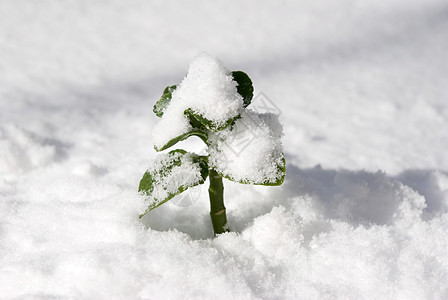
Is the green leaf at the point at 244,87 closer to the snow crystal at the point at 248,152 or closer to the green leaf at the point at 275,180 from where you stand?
the snow crystal at the point at 248,152

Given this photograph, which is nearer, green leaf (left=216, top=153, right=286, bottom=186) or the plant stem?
green leaf (left=216, top=153, right=286, bottom=186)

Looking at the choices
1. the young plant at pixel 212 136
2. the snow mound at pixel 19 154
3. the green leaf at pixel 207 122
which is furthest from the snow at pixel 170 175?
the snow mound at pixel 19 154

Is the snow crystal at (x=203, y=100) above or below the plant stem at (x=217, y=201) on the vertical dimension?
above

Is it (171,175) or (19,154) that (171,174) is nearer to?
(171,175)

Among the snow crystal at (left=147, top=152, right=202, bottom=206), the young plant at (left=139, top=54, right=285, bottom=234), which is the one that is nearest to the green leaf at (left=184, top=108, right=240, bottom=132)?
the young plant at (left=139, top=54, right=285, bottom=234)

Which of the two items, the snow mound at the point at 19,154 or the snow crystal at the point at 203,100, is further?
the snow mound at the point at 19,154

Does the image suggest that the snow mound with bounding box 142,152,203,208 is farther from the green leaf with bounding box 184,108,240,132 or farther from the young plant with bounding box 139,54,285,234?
the green leaf with bounding box 184,108,240,132

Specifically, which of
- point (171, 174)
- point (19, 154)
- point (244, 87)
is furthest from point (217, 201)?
point (19, 154)
